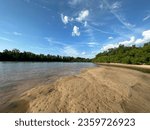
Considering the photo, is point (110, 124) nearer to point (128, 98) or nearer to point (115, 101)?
point (115, 101)

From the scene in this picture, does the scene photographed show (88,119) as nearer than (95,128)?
No

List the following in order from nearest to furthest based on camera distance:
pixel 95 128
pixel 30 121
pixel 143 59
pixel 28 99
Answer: pixel 95 128 → pixel 30 121 → pixel 28 99 → pixel 143 59

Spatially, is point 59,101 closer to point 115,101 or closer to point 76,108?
point 76,108

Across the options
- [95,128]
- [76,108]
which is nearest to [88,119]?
[95,128]

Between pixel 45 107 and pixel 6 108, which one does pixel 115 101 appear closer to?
pixel 45 107

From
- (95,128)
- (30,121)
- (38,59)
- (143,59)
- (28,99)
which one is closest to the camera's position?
(95,128)

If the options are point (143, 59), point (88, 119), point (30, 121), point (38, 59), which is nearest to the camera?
point (30, 121)

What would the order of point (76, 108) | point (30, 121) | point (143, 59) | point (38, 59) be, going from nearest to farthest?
1. point (30, 121)
2. point (76, 108)
3. point (143, 59)
4. point (38, 59)

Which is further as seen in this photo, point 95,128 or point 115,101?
point 115,101

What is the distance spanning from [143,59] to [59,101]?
5571cm

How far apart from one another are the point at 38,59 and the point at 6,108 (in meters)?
113

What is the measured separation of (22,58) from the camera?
319 ft

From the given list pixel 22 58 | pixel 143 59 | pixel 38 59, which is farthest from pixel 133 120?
pixel 38 59

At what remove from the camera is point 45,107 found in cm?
611
